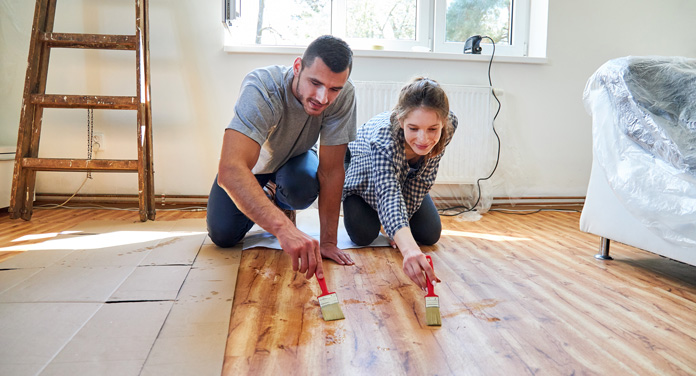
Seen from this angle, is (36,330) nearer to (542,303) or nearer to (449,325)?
(449,325)

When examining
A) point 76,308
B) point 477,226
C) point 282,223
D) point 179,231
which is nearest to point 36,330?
point 76,308

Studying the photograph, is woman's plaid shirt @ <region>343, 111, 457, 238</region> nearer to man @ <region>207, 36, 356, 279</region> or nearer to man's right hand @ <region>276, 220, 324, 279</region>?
man @ <region>207, 36, 356, 279</region>

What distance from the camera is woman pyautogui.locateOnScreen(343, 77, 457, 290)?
128 centimetres

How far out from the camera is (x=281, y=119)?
1.49m

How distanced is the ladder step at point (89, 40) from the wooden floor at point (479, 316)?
2.73 feet

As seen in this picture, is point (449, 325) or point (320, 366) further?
point (449, 325)

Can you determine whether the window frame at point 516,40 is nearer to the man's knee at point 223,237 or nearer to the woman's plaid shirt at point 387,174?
Result: the woman's plaid shirt at point 387,174

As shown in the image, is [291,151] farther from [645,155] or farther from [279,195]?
[645,155]

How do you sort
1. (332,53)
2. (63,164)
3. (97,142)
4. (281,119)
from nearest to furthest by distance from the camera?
(332,53) → (281,119) → (63,164) → (97,142)

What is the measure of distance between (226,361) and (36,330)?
40 centimetres

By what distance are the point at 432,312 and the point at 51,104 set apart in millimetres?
1848

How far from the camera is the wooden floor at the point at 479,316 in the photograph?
0.90 metres

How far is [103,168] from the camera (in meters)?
2.12

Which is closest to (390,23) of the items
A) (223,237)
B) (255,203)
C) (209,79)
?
(209,79)
